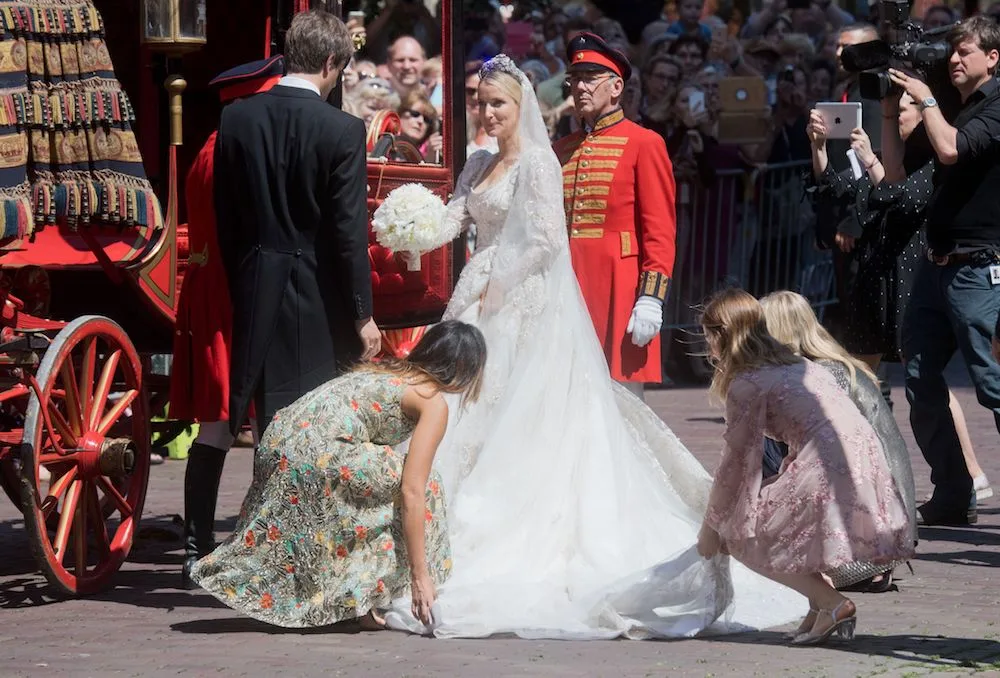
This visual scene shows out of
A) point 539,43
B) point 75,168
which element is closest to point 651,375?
point 75,168

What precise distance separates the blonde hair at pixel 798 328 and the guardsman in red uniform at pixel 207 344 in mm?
1771

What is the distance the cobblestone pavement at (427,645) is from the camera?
16.3 ft

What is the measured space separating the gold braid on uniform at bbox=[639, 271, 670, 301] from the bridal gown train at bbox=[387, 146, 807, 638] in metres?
0.30

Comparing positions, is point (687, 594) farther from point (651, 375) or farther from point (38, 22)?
point (38, 22)

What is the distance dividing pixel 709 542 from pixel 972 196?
2282 mm

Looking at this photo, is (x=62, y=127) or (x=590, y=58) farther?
(x=590, y=58)

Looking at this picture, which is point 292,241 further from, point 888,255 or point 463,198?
point 888,255

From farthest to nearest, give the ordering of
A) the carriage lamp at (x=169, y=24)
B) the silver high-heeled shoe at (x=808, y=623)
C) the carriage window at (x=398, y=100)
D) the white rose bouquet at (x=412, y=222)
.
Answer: the carriage window at (x=398, y=100)
the white rose bouquet at (x=412, y=222)
the carriage lamp at (x=169, y=24)
the silver high-heeled shoe at (x=808, y=623)

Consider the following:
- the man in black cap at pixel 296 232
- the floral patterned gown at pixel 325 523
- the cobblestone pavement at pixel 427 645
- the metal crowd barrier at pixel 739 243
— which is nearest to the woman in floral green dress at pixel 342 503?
the floral patterned gown at pixel 325 523

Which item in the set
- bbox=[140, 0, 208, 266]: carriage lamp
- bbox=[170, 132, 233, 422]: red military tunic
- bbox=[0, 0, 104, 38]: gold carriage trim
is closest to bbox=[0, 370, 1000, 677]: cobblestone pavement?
bbox=[170, 132, 233, 422]: red military tunic

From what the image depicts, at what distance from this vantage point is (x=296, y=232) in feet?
19.6

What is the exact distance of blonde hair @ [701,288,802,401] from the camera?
5336 mm

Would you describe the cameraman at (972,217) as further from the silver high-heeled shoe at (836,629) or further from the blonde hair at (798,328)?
the silver high-heeled shoe at (836,629)

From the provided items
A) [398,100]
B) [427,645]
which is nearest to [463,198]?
[427,645]
